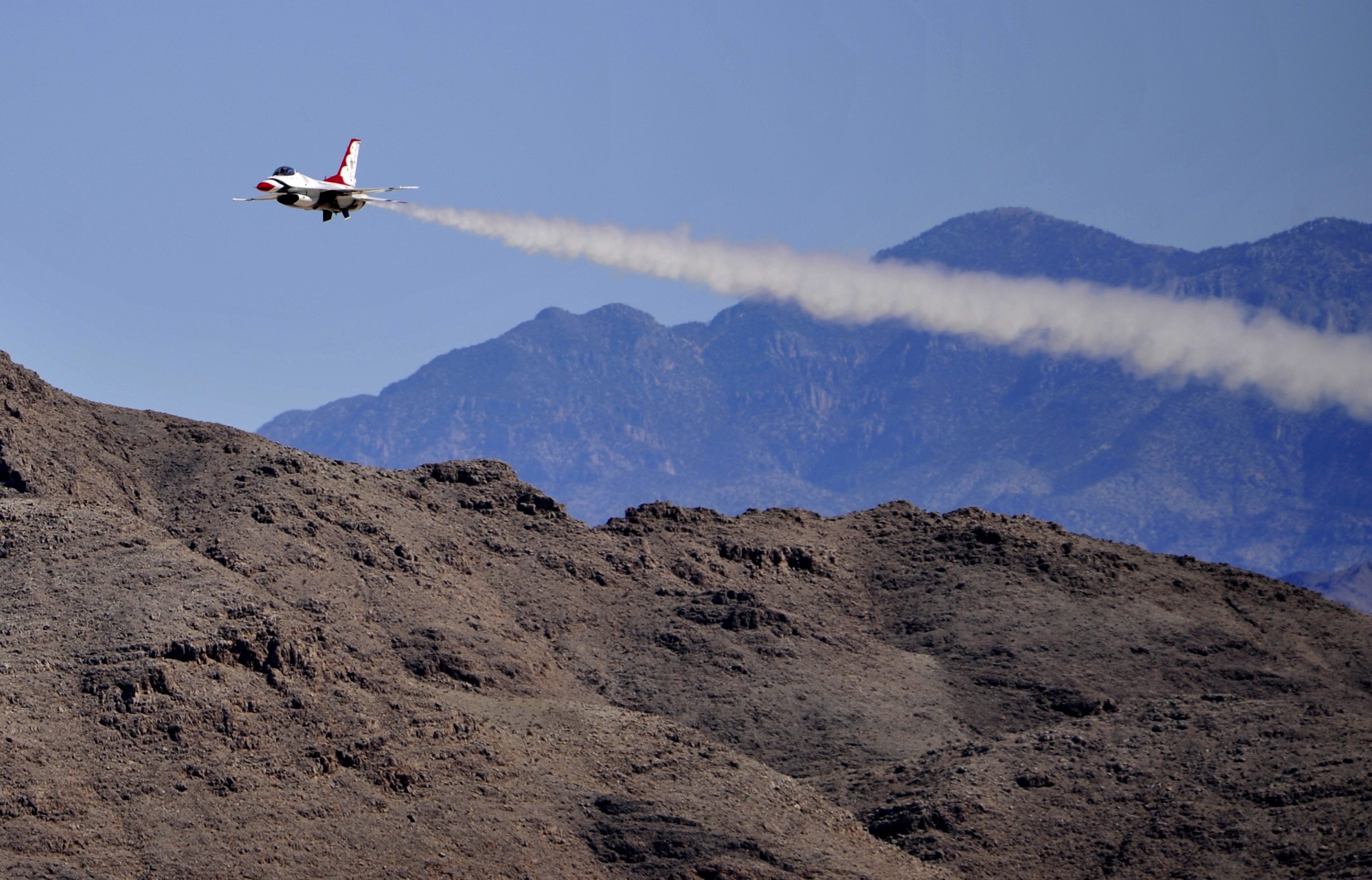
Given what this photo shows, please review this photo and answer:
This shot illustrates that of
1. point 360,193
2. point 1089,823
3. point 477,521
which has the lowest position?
point 1089,823

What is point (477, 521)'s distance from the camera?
6912 centimetres

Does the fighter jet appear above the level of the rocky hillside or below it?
above

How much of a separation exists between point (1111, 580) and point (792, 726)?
1699cm

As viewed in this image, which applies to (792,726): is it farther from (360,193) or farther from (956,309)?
(956,309)

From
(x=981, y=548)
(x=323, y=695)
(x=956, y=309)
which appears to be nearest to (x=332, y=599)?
(x=323, y=695)

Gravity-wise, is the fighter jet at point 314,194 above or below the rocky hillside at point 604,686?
above

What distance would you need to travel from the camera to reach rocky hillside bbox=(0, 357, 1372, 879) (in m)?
48.7

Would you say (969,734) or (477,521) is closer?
(969,734)

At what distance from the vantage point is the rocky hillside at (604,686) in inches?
1918

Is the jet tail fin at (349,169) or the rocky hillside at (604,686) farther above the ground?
the jet tail fin at (349,169)

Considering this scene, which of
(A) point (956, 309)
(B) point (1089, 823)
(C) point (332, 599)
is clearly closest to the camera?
(B) point (1089, 823)

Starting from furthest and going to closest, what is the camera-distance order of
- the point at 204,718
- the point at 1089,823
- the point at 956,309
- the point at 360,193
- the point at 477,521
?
1. the point at 956,309
2. the point at 477,521
3. the point at 360,193
4. the point at 1089,823
5. the point at 204,718

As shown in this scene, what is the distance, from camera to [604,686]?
2410 inches

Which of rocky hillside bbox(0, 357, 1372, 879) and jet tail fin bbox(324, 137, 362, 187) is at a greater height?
jet tail fin bbox(324, 137, 362, 187)
